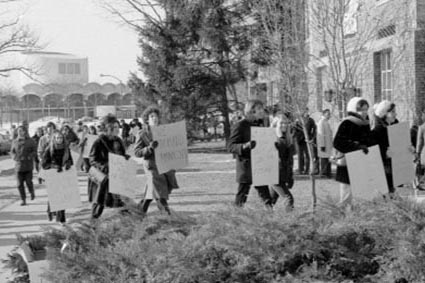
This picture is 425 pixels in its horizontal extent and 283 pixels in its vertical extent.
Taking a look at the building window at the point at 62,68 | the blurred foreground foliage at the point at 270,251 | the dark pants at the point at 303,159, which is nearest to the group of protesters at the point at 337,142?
the blurred foreground foliage at the point at 270,251

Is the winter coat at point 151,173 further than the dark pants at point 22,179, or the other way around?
the dark pants at point 22,179

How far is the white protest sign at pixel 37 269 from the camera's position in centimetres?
417

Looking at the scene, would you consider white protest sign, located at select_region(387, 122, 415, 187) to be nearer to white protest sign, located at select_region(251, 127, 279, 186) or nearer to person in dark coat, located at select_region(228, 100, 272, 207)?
white protest sign, located at select_region(251, 127, 279, 186)

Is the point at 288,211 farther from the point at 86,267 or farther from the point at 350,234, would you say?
the point at 86,267

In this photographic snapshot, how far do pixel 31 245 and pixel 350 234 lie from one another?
2.32 metres

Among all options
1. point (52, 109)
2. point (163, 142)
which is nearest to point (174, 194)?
point (163, 142)

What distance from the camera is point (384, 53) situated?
20.2m

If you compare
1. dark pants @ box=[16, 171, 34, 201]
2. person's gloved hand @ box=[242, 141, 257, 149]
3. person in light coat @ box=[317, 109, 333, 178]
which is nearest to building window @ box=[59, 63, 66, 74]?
person in light coat @ box=[317, 109, 333, 178]

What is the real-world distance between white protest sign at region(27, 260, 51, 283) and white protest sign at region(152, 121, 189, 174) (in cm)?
472

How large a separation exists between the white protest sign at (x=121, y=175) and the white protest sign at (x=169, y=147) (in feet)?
1.31

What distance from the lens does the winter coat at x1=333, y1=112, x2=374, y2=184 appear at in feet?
24.3

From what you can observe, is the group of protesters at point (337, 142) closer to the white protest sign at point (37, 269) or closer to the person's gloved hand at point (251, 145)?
the person's gloved hand at point (251, 145)

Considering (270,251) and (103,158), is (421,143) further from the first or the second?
(270,251)

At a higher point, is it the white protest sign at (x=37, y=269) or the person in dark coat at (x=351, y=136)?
the person in dark coat at (x=351, y=136)
